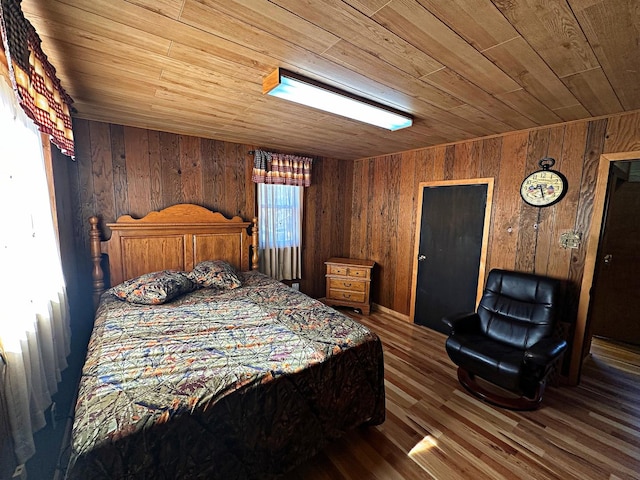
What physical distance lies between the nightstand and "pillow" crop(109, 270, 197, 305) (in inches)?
81.1

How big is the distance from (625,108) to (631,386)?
2381 mm

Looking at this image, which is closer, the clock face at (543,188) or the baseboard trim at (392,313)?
the clock face at (543,188)

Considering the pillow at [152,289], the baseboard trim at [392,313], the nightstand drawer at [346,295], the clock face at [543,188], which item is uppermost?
the clock face at [543,188]

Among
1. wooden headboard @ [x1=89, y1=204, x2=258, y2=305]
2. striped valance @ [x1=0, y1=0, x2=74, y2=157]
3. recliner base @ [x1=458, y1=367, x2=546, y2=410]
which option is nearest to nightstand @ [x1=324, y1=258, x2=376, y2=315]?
wooden headboard @ [x1=89, y1=204, x2=258, y2=305]

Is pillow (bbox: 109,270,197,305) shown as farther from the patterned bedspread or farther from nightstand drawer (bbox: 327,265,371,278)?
nightstand drawer (bbox: 327,265,371,278)

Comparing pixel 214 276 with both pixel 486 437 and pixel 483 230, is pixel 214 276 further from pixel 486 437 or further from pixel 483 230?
pixel 483 230

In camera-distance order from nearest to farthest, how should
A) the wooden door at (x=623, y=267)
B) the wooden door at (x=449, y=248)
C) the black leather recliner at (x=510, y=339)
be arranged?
the black leather recliner at (x=510, y=339), the wooden door at (x=449, y=248), the wooden door at (x=623, y=267)

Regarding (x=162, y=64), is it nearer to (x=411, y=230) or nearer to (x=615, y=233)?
(x=411, y=230)

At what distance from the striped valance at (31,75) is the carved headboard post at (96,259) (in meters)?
1.01

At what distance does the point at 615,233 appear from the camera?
334 centimetres

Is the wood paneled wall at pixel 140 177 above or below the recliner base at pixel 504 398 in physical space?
above

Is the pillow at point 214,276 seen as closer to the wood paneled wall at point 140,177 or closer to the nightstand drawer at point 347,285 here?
the wood paneled wall at point 140,177

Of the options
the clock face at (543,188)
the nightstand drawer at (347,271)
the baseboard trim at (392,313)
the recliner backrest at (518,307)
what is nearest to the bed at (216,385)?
the recliner backrest at (518,307)

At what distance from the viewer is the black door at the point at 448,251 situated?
3150mm
